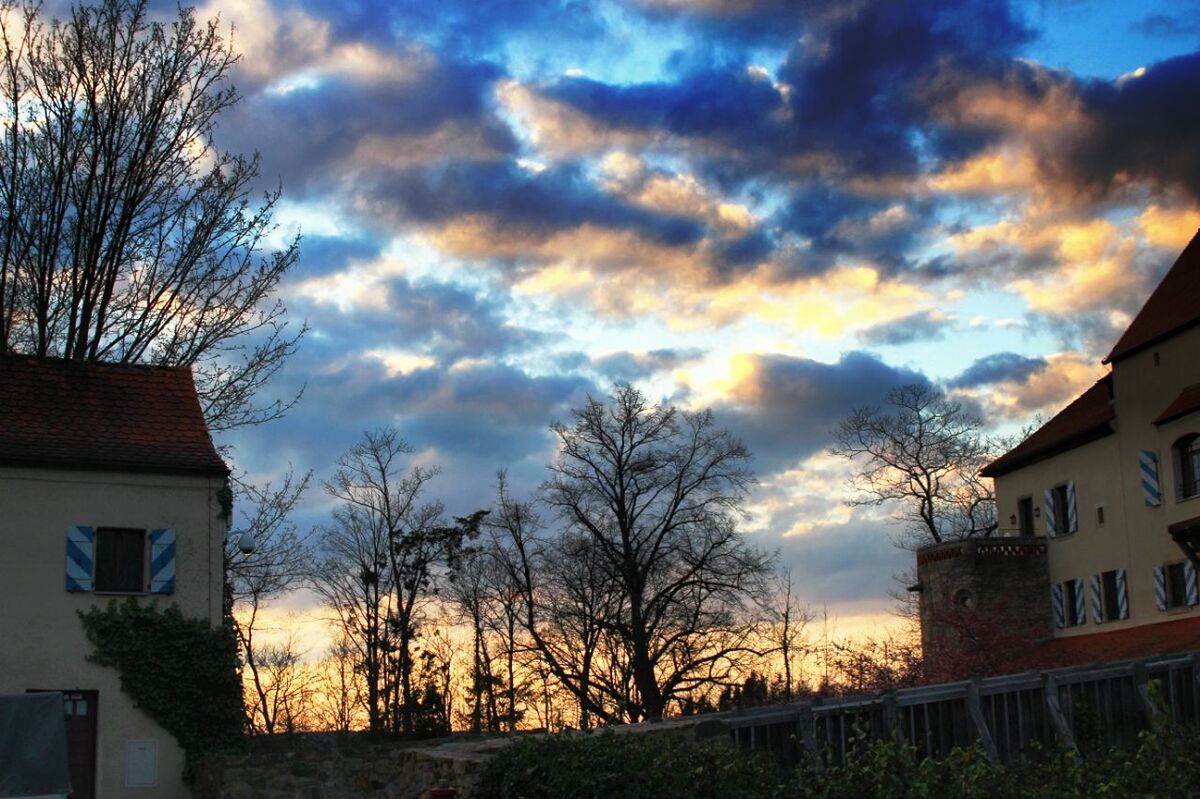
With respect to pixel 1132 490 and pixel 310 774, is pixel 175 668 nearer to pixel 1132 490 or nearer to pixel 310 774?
pixel 310 774

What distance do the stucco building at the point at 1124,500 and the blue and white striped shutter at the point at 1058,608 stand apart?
3 centimetres

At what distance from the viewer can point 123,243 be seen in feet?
104

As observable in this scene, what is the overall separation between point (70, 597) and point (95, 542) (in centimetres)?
102

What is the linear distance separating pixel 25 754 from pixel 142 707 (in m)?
6.31

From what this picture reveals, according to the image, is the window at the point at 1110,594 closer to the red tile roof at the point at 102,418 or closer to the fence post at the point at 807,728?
the red tile roof at the point at 102,418

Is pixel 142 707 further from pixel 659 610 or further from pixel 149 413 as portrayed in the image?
pixel 659 610

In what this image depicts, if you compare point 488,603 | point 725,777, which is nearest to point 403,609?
point 488,603

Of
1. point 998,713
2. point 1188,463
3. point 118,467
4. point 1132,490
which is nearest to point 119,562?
point 118,467

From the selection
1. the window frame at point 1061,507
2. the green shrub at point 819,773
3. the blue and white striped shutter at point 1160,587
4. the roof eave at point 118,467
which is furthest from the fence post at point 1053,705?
the window frame at point 1061,507

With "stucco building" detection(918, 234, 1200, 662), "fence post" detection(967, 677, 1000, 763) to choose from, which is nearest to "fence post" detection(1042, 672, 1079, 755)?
"fence post" detection(967, 677, 1000, 763)

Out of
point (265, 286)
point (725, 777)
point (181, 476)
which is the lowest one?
point (725, 777)

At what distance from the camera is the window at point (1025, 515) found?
156 ft

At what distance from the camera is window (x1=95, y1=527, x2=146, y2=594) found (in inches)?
948

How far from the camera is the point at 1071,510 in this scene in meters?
44.3
